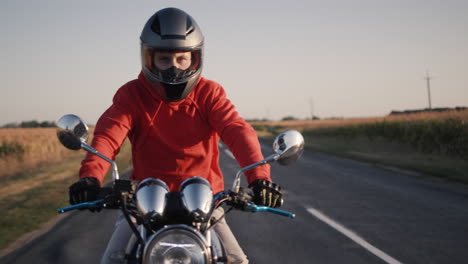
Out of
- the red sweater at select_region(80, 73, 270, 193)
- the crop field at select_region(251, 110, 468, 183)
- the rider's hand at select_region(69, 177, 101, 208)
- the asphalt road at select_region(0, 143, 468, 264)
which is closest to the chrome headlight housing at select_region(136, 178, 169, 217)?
the rider's hand at select_region(69, 177, 101, 208)

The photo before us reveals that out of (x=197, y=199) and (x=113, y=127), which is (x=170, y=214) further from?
(x=113, y=127)

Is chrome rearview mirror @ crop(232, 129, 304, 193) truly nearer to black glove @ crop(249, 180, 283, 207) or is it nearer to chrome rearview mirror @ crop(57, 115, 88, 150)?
black glove @ crop(249, 180, 283, 207)

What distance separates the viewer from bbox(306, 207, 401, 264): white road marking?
216 inches

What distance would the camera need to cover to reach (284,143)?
2.37 metres

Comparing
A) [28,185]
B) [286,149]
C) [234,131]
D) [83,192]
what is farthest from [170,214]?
[28,185]

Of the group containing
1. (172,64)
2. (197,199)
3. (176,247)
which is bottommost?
(176,247)

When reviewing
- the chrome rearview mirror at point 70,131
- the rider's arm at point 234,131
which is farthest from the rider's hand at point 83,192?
the rider's arm at point 234,131

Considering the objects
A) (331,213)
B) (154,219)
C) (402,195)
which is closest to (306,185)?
(402,195)

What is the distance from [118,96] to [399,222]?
578cm

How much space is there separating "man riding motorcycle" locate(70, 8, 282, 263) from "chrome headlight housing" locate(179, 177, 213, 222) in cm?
57

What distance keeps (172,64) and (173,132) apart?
42 centimetres

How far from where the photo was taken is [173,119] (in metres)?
2.95

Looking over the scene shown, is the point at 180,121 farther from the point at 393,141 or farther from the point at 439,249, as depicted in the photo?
the point at 393,141

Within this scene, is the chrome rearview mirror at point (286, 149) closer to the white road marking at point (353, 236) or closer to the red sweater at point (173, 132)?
the red sweater at point (173, 132)
